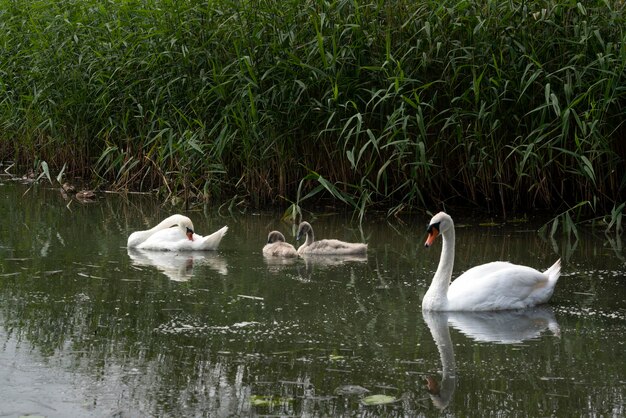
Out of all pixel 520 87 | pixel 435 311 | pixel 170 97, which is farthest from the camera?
pixel 170 97

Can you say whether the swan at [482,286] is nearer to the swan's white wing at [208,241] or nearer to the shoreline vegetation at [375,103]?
the swan's white wing at [208,241]

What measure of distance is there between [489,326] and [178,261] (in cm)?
312

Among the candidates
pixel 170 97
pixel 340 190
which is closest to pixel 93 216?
pixel 170 97

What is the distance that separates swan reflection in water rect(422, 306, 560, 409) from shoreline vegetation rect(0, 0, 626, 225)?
3.04 m

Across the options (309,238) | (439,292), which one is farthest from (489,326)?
(309,238)

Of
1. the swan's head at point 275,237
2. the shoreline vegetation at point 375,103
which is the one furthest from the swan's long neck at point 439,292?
the shoreline vegetation at point 375,103

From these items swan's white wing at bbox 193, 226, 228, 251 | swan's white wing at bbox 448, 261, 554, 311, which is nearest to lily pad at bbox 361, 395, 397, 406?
swan's white wing at bbox 448, 261, 554, 311

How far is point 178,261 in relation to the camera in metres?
9.52

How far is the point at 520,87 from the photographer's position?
10.8 m

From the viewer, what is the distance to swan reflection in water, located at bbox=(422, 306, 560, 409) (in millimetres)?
6711

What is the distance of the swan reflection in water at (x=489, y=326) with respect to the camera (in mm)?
6711

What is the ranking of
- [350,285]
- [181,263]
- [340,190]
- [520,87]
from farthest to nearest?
[340,190] → [520,87] → [181,263] → [350,285]

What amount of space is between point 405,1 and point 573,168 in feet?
7.43

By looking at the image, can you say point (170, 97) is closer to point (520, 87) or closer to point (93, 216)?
point (93, 216)
